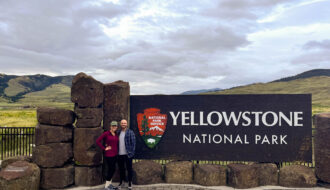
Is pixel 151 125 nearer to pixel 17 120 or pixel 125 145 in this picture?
pixel 125 145

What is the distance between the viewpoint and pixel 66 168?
8.70 metres

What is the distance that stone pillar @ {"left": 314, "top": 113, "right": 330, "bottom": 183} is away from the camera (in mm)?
8523

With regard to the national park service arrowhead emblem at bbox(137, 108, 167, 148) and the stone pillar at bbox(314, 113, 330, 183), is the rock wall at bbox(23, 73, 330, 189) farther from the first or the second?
the national park service arrowhead emblem at bbox(137, 108, 167, 148)

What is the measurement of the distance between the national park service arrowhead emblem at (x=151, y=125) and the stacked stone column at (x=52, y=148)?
8.77 feet

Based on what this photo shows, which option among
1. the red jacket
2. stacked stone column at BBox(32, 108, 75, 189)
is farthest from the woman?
stacked stone column at BBox(32, 108, 75, 189)

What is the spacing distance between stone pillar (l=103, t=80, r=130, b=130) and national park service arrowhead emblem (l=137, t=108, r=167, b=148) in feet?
2.40

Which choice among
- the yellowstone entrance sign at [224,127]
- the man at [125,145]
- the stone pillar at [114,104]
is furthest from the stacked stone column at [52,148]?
the yellowstone entrance sign at [224,127]

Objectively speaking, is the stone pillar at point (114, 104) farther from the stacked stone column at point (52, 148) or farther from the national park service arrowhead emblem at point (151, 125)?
the stacked stone column at point (52, 148)

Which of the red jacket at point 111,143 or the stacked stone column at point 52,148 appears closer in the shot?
the red jacket at point 111,143

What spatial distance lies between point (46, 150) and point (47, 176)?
2.89 ft

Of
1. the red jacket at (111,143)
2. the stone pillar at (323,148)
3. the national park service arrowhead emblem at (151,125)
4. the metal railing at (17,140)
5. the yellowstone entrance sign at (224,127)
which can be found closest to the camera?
the red jacket at (111,143)

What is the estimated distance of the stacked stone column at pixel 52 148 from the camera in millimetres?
8523

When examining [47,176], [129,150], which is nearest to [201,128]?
[129,150]

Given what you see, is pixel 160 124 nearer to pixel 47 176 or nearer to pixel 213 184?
pixel 213 184
